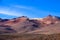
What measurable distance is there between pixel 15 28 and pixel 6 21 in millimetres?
19601

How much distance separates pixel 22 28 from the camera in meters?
83.4

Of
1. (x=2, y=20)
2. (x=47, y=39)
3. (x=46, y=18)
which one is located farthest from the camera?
(x=2, y=20)

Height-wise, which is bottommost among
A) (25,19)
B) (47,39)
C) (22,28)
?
(47,39)

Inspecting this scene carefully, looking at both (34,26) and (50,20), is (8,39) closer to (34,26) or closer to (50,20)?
(34,26)

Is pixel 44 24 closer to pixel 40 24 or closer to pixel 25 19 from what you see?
pixel 40 24

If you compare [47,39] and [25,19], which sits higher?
[25,19]

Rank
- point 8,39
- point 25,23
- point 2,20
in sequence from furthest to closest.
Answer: point 2,20
point 25,23
point 8,39

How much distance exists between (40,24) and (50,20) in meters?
5.97

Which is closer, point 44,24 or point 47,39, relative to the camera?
point 47,39

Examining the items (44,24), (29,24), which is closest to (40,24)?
(44,24)

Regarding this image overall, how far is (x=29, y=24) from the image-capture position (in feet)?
290

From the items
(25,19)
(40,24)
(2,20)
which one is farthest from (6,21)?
(40,24)

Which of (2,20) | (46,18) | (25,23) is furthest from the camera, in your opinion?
(2,20)

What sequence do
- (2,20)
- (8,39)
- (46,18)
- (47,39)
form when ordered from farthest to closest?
(2,20) → (46,18) → (8,39) → (47,39)
